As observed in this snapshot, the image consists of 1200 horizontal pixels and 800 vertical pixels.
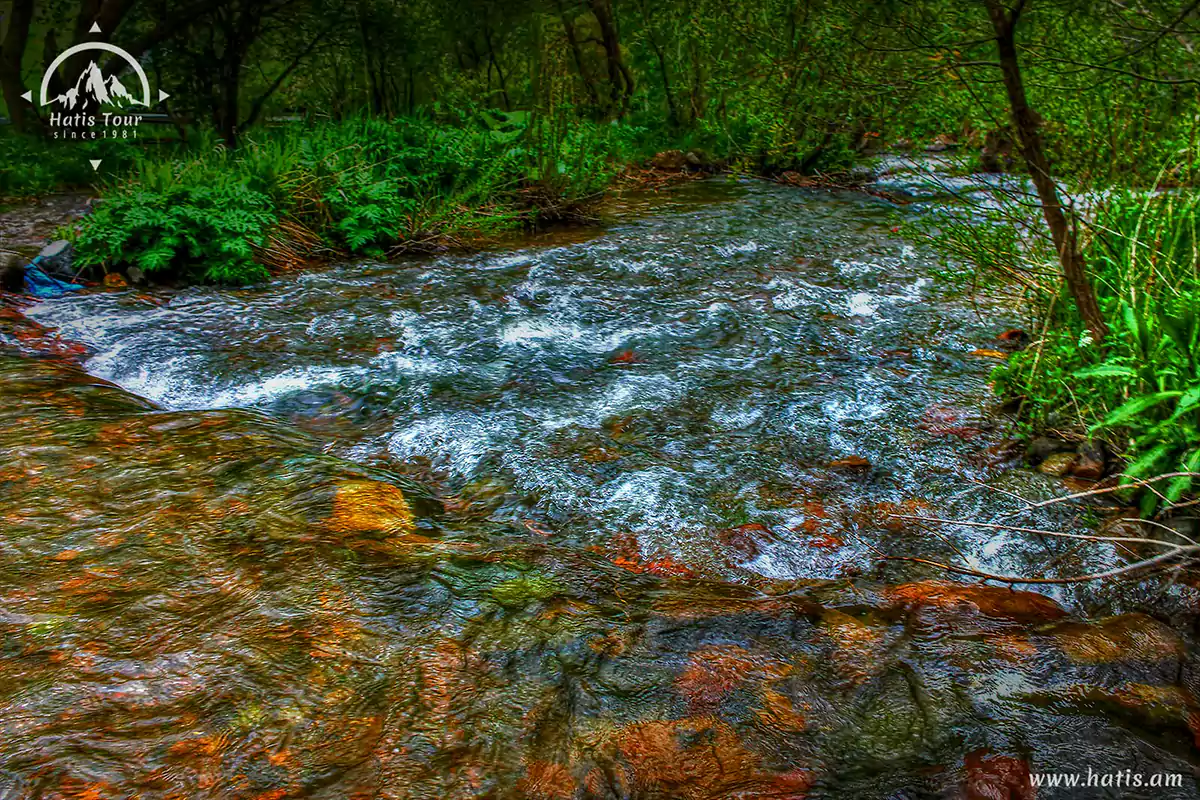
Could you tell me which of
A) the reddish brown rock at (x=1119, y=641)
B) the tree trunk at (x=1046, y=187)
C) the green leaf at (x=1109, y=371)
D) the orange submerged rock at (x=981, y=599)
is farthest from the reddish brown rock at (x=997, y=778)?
the tree trunk at (x=1046, y=187)

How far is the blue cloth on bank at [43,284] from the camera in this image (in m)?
5.45

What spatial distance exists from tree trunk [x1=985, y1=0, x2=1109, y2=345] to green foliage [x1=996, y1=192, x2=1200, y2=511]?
0.08 metres

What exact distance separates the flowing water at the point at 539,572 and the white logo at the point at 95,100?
17.5 ft

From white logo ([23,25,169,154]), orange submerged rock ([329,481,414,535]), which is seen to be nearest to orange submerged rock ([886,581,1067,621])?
orange submerged rock ([329,481,414,535])

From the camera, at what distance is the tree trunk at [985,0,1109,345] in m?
3.45

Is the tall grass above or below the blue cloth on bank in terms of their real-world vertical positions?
above

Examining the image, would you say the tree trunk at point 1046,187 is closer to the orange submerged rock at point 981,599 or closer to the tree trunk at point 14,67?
the orange submerged rock at point 981,599

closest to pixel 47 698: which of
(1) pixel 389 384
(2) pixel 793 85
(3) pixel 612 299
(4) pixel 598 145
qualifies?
(1) pixel 389 384

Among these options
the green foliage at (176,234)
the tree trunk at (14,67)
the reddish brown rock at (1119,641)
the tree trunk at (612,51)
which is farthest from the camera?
the tree trunk at (612,51)

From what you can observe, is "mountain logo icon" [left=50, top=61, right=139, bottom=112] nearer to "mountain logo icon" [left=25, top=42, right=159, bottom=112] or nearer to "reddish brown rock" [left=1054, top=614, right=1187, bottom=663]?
"mountain logo icon" [left=25, top=42, right=159, bottom=112]

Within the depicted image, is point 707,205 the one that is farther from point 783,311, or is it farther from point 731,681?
point 731,681

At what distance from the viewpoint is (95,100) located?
9.63 metres

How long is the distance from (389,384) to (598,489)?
160cm

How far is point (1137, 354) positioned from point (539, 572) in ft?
8.13
